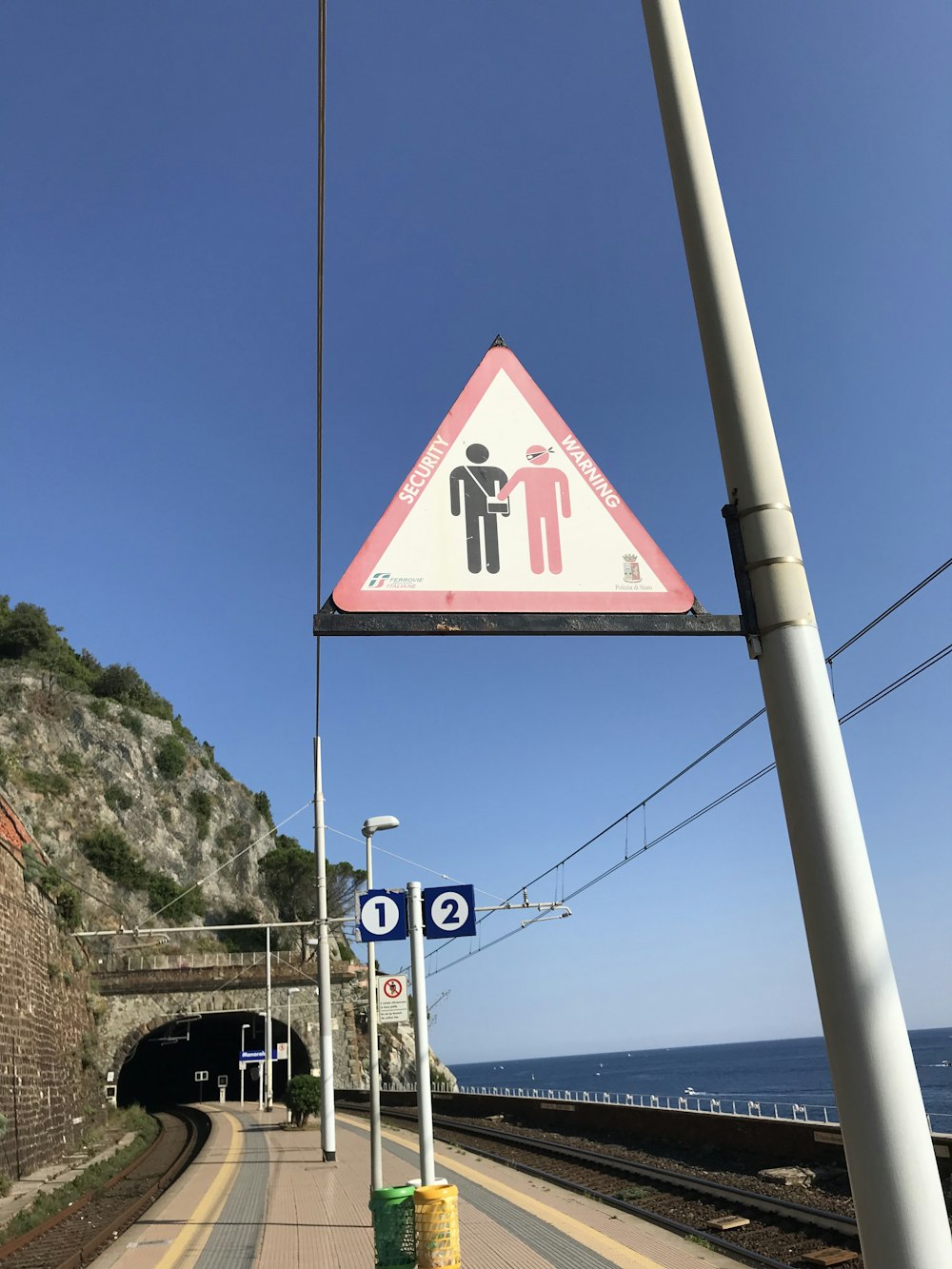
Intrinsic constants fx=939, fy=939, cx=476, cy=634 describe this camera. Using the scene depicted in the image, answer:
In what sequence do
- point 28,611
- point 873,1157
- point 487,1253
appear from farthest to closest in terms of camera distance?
point 28,611 → point 487,1253 → point 873,1157

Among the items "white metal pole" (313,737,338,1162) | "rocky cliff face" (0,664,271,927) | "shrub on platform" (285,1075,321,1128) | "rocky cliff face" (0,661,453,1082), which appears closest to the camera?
"white metal pole" (313,737,338,1162)

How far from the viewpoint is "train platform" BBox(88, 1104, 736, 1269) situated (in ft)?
30.5

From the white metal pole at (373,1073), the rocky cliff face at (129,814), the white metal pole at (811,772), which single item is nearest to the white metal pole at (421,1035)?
the white metal pole at (373,1073)

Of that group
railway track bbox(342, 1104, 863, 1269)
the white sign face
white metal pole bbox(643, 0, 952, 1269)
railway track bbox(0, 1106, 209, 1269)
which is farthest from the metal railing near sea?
railway track bbox(0, 1106, 209, 1269)

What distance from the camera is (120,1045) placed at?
51.3 metres

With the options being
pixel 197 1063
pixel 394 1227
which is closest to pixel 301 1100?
pixel 394 1227

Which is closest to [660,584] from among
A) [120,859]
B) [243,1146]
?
[243,1146]

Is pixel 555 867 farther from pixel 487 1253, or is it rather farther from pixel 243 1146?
pixel 487 1253

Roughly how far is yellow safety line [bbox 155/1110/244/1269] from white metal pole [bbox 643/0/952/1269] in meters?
10.1

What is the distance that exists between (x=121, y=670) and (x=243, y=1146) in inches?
3286

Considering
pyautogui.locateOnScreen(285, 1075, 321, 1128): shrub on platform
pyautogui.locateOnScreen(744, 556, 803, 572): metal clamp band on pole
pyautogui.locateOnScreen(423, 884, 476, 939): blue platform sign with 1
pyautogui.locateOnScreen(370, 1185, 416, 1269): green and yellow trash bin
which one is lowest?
pyautogui.locateOnScreen(285, 1075, 321, 1128): shrub on platform

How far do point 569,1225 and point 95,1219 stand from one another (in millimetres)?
9743

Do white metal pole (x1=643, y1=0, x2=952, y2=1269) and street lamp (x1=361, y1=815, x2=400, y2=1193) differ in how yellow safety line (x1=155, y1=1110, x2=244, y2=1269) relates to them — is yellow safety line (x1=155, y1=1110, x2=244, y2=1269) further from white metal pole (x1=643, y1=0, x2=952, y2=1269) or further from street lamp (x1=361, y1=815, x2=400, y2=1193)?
white metal pole (x1=643, y1=0, x2=952, y2=1269)

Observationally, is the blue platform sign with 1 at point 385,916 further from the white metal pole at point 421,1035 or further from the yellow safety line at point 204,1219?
the yellow safety line at point 204,1219
